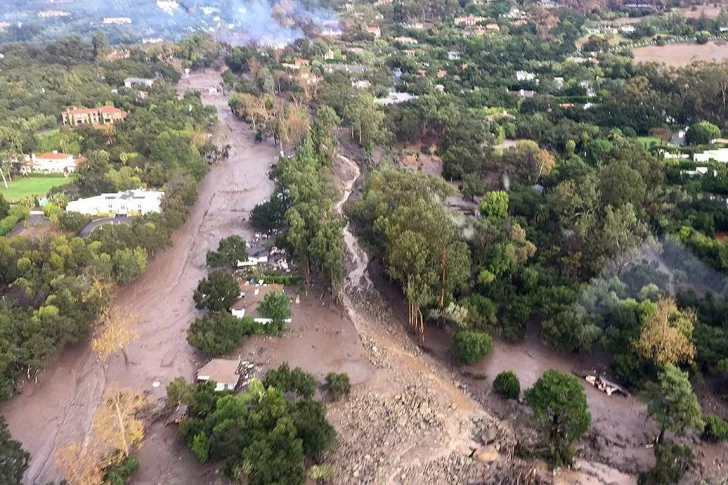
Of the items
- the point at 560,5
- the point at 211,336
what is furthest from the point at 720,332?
the point at 560,5

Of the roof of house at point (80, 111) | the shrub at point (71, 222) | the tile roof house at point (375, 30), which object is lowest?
the shrub at point (71, 222)

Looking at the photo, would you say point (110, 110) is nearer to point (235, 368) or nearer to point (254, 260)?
point (254, 260)

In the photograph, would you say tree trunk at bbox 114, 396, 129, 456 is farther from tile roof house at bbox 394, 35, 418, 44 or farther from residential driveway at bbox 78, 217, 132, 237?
tile roof house at bbox 394, 35, 418, 44

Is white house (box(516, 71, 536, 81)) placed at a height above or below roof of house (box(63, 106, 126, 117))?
below

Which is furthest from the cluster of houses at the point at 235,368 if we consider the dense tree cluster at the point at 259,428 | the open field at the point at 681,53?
the open field at the point at 681,53

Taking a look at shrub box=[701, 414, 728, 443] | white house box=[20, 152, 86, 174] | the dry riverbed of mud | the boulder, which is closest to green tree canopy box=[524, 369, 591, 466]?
the dry riverbed of mud

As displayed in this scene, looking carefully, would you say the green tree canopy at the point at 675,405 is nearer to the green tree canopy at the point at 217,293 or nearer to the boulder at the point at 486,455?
the boulder at the point at 486,455
